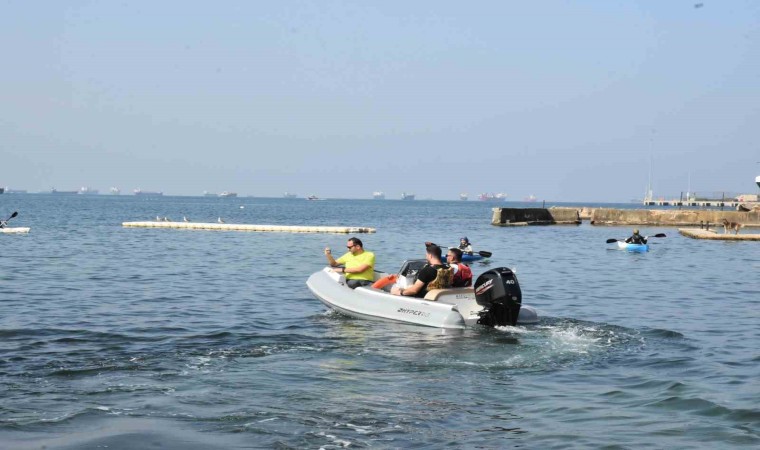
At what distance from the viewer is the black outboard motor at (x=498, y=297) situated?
49.0ft

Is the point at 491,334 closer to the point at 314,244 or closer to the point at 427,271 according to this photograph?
the point at 427,271

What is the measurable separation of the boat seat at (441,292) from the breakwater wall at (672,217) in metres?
55.1

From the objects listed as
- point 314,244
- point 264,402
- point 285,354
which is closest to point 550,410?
point 264,402

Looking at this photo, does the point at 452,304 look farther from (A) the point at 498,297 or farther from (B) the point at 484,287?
(A) the point at 498,297

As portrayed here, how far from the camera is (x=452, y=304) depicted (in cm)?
1558

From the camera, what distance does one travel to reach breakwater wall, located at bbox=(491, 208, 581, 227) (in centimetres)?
7619

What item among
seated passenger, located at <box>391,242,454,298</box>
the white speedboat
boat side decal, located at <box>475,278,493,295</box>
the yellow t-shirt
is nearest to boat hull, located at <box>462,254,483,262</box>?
the yellow t-shirt

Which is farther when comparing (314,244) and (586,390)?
(314,244)

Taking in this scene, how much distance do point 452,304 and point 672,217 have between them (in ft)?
202

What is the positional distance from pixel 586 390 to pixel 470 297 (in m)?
4.90

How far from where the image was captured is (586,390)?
35.9ft

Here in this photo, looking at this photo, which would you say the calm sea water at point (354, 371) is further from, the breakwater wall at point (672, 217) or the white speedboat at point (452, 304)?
the breakwater wall at point (672, 217)

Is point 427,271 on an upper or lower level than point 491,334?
upper

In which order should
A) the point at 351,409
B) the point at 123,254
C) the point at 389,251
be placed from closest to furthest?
the point at 351,409
the point at 123,254
the point at 389,251
